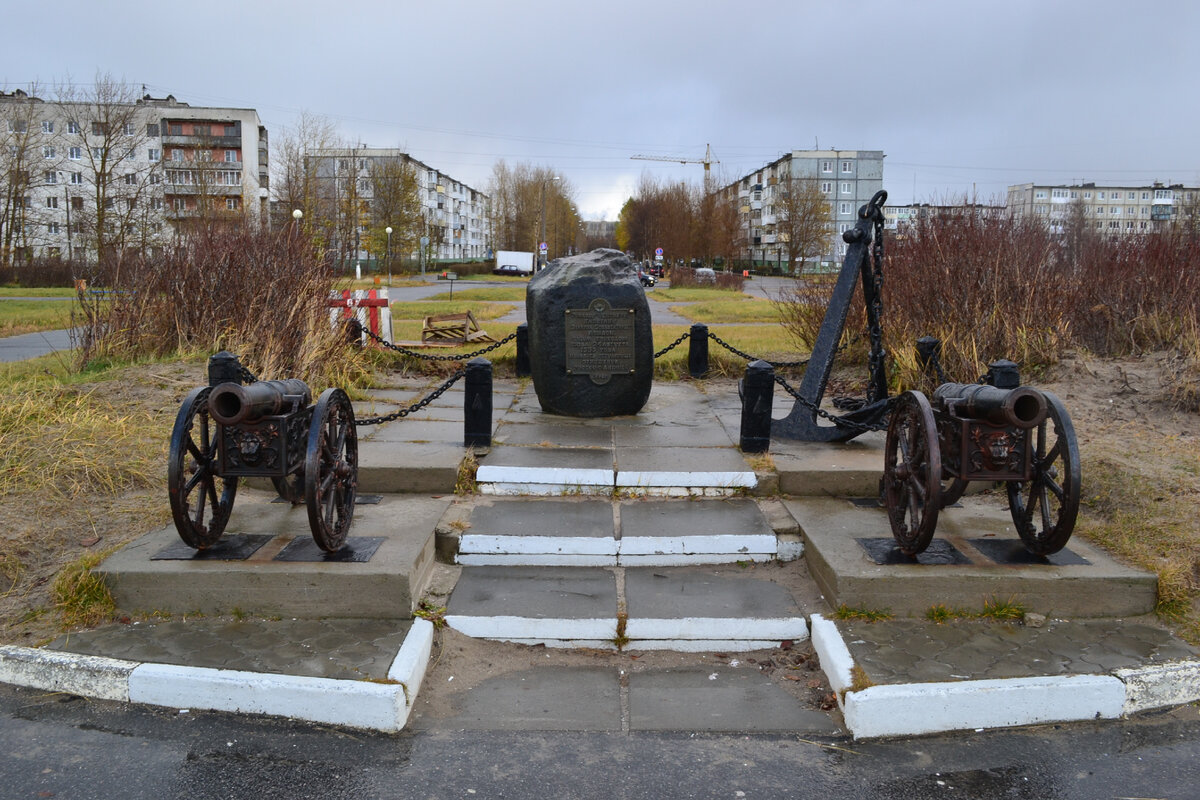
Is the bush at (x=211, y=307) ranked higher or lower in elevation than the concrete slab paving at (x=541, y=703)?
higher

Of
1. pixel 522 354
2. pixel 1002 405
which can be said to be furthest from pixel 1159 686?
pixel 522 354

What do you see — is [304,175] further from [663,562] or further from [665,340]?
[663,562]

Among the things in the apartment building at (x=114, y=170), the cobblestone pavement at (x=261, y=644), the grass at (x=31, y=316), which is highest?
the apartment building at (x=114, y=170)

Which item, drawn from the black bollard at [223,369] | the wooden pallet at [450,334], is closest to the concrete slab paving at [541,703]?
the black bollard at [223,369]

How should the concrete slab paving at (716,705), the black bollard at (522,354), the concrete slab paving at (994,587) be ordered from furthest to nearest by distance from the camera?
the black bollard at (522,354)
the concrete slab paving at (994,587)
the concrete slab paving at (716,705)

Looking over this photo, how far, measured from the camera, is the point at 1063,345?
30.7 ft

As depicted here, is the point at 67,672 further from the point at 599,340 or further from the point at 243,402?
the point at 599,340

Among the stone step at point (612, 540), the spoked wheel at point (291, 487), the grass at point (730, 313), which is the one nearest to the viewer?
the spoked wheel at point (291, 487)

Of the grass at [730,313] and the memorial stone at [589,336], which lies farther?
the grass at [730,313]

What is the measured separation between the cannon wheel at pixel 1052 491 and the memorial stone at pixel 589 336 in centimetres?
366

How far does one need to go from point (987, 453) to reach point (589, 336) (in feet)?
13.0

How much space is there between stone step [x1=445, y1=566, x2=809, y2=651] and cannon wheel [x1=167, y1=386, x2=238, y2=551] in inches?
53.2

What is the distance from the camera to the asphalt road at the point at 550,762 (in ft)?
10.9

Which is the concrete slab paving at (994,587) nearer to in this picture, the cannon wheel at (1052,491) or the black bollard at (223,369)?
the cannon wheel at (1052,491)
